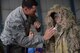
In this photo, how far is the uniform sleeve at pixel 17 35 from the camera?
101 inches

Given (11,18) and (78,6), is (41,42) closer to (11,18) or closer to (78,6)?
(11,18)

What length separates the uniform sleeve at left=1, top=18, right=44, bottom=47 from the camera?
255 centimetres

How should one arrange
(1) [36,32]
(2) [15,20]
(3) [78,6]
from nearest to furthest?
(2) [15,20], (1) [36,32], (3) [78,6]

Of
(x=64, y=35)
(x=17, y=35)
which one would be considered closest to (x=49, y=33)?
(x=64, y=35)

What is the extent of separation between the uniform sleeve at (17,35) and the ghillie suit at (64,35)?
0.13m

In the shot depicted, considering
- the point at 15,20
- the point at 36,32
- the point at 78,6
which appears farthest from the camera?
the point at 78,6

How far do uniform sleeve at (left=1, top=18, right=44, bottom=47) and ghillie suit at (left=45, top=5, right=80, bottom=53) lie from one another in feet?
0.42

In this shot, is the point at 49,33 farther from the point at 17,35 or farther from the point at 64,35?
the point at 17,35

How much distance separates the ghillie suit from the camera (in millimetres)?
2508

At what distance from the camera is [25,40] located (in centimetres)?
258

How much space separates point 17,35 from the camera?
8.41 ft

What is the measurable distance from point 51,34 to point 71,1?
444cm

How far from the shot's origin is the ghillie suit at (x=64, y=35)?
251 centimetres

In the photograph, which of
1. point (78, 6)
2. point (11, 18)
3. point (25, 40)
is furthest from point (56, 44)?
point (78, 6)
